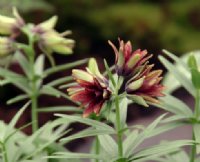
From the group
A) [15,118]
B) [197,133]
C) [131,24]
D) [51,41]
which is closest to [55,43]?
[51,41]

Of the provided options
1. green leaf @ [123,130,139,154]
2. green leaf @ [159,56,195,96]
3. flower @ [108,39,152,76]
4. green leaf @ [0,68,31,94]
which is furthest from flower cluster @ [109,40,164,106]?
green leaf @ [0,68,31,94]

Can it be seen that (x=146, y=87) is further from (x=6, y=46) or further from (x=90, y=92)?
(x=6, y=46)

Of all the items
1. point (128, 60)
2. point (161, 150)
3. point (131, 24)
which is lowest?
point (161, 150)

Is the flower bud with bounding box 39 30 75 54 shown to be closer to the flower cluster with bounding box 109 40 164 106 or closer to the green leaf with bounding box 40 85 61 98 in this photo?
the green leaf with bounding box 40 85 61 98

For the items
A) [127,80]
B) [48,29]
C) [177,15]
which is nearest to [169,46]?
[177,15]

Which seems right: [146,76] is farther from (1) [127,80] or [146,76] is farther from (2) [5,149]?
(2) [5,149]

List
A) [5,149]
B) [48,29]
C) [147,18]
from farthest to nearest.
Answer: [147,18] < [48,29] < [5,149]
